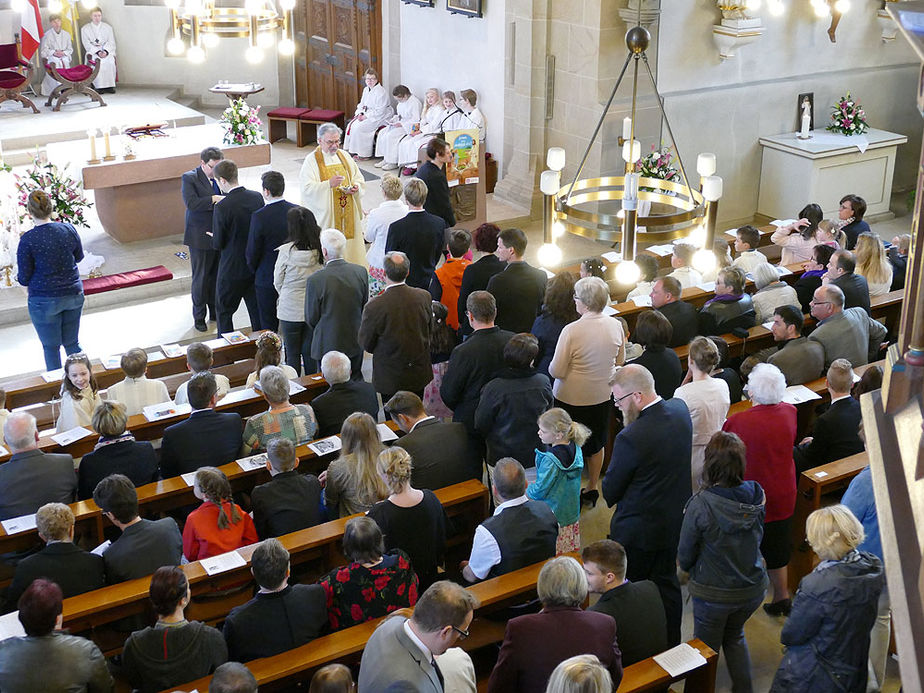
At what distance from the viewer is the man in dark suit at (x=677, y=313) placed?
6727 millimetres

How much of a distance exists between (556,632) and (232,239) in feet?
16.1

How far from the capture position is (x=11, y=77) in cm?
1452

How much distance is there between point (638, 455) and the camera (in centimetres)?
488

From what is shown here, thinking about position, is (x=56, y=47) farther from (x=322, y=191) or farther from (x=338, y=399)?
(x=338, y=399)

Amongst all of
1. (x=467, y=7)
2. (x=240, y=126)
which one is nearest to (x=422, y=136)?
(x=467, y=7)

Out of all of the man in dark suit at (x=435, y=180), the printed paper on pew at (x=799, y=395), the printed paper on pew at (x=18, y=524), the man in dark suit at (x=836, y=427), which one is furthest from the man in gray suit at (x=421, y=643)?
the man in dark suit at (x=435, y=180)

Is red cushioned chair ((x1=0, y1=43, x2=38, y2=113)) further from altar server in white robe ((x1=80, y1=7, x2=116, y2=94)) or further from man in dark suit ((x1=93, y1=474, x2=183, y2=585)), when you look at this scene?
man in dark suit ((x1=93, y1=474, x2=183, y2=585))

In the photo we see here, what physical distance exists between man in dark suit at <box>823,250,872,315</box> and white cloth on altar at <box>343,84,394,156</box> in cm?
764

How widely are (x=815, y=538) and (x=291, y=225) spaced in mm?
4195

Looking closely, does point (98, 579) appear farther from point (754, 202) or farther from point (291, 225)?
point (754, 202)

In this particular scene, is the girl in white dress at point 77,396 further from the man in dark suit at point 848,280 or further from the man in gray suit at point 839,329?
the man in dark suit at point 848,280

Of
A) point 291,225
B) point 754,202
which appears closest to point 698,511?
point 291,225

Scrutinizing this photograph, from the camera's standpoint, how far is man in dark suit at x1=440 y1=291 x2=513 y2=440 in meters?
5.86

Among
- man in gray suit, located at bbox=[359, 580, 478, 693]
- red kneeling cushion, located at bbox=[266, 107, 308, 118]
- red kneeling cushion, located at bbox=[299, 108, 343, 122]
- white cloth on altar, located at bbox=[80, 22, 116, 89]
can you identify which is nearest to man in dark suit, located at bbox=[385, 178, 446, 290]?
man in gray suit, located at bbox=[359, 580, 478, 693]
